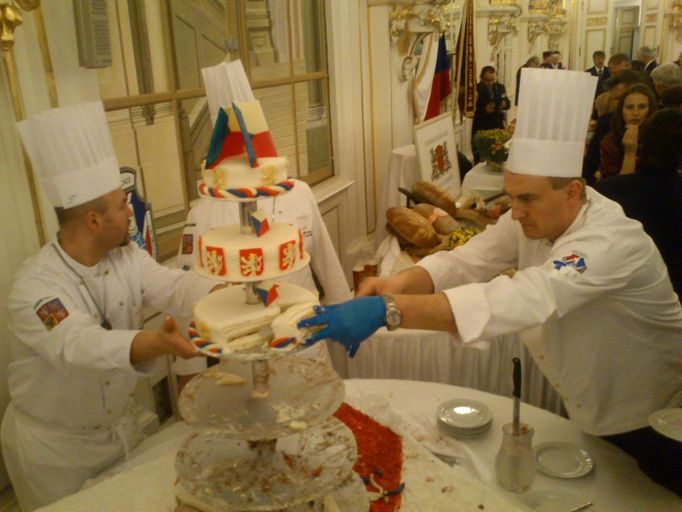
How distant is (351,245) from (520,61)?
241 inches

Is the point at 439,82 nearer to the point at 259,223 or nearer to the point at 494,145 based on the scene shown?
the point at 494,145

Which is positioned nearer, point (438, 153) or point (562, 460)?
point (562, 460)

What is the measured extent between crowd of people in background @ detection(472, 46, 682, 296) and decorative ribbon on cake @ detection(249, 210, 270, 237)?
902 millimetres

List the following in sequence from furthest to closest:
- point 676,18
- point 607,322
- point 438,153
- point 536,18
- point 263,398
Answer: point 676,18 < point 536,18 < point 438,153 < point 607,322 < point 263,398

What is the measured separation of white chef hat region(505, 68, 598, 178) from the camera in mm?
1586

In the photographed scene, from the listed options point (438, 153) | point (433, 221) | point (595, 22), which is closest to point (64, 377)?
point (433, 221)

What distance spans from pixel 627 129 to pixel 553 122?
206cm

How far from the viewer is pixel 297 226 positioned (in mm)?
2037

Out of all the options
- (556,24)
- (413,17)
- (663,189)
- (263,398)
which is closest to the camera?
(263,398)

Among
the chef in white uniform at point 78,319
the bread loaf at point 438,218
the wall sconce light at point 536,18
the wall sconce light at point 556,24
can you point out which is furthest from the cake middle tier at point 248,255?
the wall sconce light at point 556,24

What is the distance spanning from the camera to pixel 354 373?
8.08ft

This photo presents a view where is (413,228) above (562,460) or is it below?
above

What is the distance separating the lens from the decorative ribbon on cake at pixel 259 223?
1.04 m

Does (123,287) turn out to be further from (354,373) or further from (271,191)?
(354,373)
